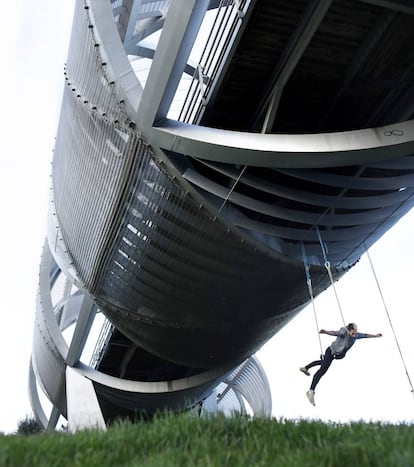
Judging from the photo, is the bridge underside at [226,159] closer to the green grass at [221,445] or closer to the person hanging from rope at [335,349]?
the person hanging from rope at [335,349]

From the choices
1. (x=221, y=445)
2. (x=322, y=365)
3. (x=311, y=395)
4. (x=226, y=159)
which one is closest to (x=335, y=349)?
(x=322, y=365)

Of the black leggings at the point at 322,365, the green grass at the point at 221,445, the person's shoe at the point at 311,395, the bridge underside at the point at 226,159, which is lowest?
the green grass at the point at 221,445

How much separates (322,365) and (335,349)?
39 centimetres

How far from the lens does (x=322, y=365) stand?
8539mm

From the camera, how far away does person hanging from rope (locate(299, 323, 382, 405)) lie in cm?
796

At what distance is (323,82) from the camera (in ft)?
30.6

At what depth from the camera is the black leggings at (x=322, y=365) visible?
8.45 meters

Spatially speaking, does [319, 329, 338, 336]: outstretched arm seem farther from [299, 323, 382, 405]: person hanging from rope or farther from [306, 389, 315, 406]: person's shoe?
[306, 389, 315, 406]: person's shoe

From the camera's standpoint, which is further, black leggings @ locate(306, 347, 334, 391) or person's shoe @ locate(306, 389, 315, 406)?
person's shoe @ locate(306, 389, 315, 406)

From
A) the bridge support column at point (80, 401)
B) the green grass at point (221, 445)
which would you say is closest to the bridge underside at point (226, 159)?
the bridge support column at point (80, 401)

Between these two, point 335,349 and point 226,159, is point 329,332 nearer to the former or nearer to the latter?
point 335,349

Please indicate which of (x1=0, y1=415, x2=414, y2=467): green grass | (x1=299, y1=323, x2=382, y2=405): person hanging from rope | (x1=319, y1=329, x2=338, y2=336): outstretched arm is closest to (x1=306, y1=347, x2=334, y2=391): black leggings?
(x1=299, y1=323, x2=382, y2=405): person hanging from rope

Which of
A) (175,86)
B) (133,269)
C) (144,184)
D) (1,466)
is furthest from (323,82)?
(1,466)

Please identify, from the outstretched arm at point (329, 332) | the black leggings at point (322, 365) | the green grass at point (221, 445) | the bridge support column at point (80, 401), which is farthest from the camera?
the bridge support column at point (80, 401)
